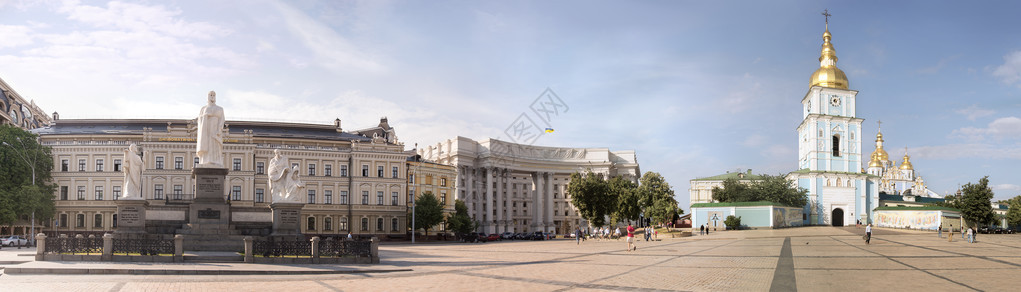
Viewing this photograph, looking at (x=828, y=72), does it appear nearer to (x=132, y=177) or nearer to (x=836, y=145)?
(x=836, y=145)

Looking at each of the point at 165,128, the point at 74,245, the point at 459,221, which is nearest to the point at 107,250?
the point at 74,245

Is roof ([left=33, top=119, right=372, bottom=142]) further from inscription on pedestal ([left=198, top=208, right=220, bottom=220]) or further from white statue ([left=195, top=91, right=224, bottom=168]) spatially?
inscription on pedestal ([left=198, top=208, right=220, bottom=220])

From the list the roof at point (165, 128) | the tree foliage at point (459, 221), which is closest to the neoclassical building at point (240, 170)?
the roof at point (165, 128)

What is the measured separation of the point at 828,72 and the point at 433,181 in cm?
6102

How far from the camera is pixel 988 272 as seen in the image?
2220 centimetres

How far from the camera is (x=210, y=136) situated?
99.6ft

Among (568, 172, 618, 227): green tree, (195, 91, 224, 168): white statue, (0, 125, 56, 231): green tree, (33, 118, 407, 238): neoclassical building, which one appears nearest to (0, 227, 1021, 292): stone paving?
(195, 91, 224, 168): white statue

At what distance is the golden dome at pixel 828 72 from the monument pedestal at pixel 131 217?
93191mm

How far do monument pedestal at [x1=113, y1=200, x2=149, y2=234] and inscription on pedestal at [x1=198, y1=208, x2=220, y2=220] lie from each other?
228 centimetres

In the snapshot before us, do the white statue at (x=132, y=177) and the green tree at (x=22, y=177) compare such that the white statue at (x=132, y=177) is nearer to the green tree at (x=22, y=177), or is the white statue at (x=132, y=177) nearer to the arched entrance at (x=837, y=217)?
the green tree at (x=22, y=177)

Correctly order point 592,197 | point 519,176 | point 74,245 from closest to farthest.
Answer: point 74,245 → point 592,197 → point 519,176

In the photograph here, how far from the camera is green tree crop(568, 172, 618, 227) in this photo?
68.4 m

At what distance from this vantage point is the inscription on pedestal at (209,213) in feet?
95.4

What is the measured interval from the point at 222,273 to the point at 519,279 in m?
9.60
